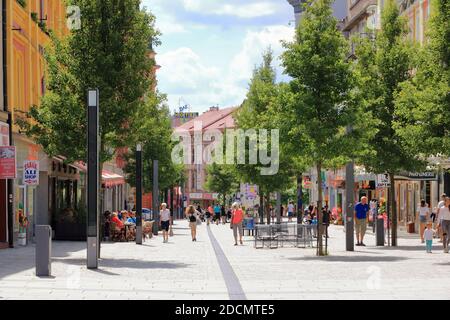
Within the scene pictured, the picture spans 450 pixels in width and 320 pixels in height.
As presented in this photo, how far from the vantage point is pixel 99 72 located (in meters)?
26.8

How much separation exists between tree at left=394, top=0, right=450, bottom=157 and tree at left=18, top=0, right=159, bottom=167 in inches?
297

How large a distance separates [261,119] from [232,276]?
3014cm

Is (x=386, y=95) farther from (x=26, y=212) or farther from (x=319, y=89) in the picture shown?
(x=26, y=212)

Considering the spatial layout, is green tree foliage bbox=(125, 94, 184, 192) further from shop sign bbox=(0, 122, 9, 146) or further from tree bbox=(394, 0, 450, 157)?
tree bbox=(394, 0, 450, 157)

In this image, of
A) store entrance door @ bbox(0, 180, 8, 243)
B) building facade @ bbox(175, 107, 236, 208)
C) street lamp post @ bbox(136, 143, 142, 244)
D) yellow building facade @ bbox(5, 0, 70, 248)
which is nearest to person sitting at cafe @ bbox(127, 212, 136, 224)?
yellow building facade @ bbox(5, 0, 70, 248)

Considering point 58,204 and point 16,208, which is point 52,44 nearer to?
point 16,208

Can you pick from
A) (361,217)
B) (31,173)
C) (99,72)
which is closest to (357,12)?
(361,217)

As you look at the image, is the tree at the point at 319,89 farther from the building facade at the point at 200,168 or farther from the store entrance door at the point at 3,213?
the building facade at the point at 200,168

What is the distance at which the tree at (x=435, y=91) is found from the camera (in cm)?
2369

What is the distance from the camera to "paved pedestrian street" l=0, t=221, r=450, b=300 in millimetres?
15102

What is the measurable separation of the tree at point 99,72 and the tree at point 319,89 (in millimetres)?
4154

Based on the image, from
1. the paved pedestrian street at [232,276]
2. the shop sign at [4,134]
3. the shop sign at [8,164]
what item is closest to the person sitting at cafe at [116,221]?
the shop sign at [4,134]
